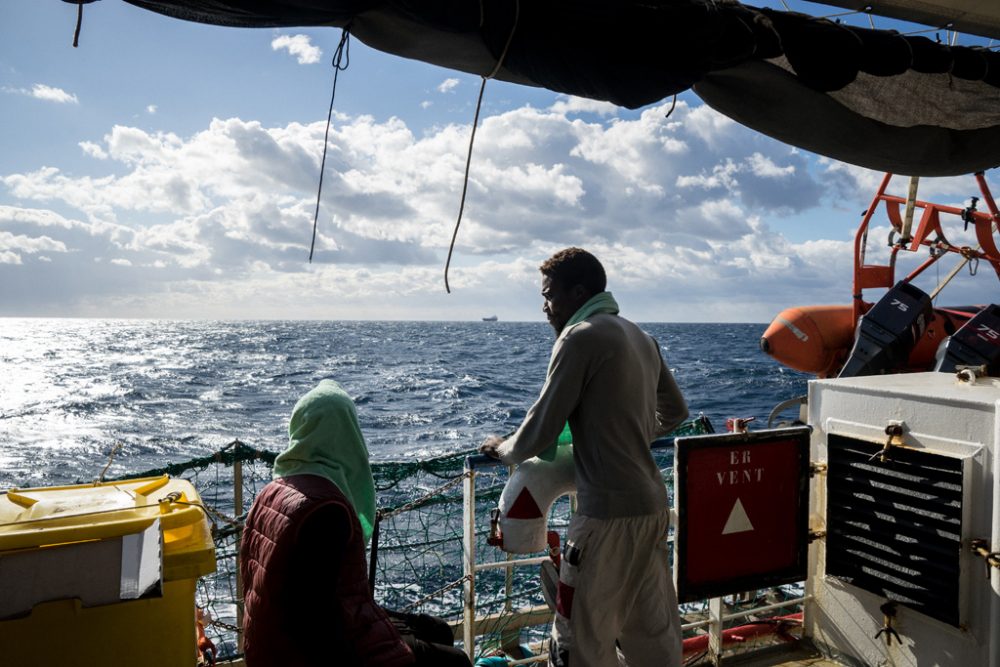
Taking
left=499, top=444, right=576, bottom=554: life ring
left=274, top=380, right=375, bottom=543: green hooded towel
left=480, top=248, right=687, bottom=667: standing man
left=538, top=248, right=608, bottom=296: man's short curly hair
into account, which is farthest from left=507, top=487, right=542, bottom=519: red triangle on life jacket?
left=538, top=248, right=608, bottom=296: man's short curly hair

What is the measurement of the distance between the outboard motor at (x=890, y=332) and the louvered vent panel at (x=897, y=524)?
10.2ft

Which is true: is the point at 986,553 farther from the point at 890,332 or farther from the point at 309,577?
the point at 890,332

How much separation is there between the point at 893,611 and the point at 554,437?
5.49ft

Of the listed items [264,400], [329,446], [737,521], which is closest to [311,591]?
[329,446]

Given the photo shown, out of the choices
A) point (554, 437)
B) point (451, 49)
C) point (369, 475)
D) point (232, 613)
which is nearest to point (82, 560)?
point (369, 475)

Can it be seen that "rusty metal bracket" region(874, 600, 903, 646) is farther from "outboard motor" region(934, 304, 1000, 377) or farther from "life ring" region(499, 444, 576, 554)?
"outboard motor" region(934, 304, 1000, 377)

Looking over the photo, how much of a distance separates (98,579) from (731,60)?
2.50 metres

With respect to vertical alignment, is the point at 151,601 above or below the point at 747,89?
below

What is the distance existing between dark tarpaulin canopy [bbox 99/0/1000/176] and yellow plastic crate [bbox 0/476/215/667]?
133 centimetres

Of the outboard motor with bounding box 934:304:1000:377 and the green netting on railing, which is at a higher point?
the outboard motor with bounding box 934:304:1000:377

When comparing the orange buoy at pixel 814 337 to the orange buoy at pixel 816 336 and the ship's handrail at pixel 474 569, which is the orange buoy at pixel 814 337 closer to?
the orange buoy at pixel 816 336

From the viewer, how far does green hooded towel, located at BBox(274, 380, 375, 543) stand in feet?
6.23

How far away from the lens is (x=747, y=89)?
107 inches

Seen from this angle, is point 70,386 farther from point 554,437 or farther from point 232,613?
point 554,437
